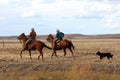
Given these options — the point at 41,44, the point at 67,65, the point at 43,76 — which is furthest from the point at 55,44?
the point at 43,76

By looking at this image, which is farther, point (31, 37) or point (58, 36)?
point (58, 36)

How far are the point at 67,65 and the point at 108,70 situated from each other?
2646 mm

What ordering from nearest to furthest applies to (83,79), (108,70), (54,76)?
(83,79), (54,76), (108,70)

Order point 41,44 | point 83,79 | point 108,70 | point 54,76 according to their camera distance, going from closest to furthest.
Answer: point 83,79, point 54,76, point 108,70, point 41,44

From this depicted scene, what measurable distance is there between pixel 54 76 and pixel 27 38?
16.1 meters

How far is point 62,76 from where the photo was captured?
18.3 m

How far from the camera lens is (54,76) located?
18.5 m

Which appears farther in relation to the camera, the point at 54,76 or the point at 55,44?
Result: the point at 55,44

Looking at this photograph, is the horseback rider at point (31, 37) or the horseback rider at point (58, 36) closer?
the horseback rider at point (31, 37)

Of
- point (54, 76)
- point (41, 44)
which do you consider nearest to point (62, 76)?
point (54, 76)

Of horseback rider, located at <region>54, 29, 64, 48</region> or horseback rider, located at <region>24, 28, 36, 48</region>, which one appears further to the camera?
horseback rider, located at <region>54, 29, 64, 48</region>

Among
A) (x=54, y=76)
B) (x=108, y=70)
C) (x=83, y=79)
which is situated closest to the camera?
(x=83, y=79)

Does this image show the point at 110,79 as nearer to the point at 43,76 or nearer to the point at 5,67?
the point at 43,76

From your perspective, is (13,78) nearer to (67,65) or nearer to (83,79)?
(83,79)
